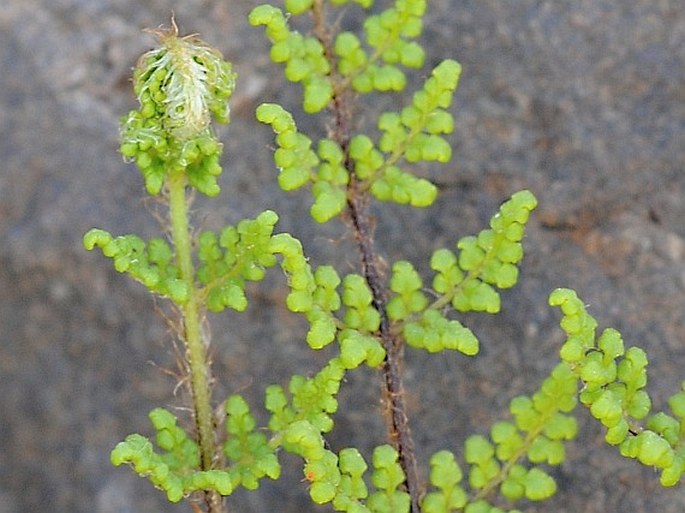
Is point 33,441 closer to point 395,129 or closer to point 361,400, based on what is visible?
point 361,400

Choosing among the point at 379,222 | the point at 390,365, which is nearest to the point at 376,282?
the point at 390,365

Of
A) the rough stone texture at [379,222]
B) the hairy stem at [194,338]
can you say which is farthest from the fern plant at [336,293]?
the rough stone texture at [379,222]

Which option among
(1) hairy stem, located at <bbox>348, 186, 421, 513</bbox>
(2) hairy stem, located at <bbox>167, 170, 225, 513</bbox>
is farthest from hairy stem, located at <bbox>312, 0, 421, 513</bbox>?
(2) hairy stem, located at <bbox>167, 170, 225, 513</bbox>

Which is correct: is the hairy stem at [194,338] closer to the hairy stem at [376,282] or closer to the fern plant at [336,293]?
the fern plant at [336,293]

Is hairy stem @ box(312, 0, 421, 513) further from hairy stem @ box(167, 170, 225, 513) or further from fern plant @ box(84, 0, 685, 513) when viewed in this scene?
hairy stem @ box(167, 170, 225, 513)

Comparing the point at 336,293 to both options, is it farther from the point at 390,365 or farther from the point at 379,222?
the point at 379,222

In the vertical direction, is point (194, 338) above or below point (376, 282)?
below
